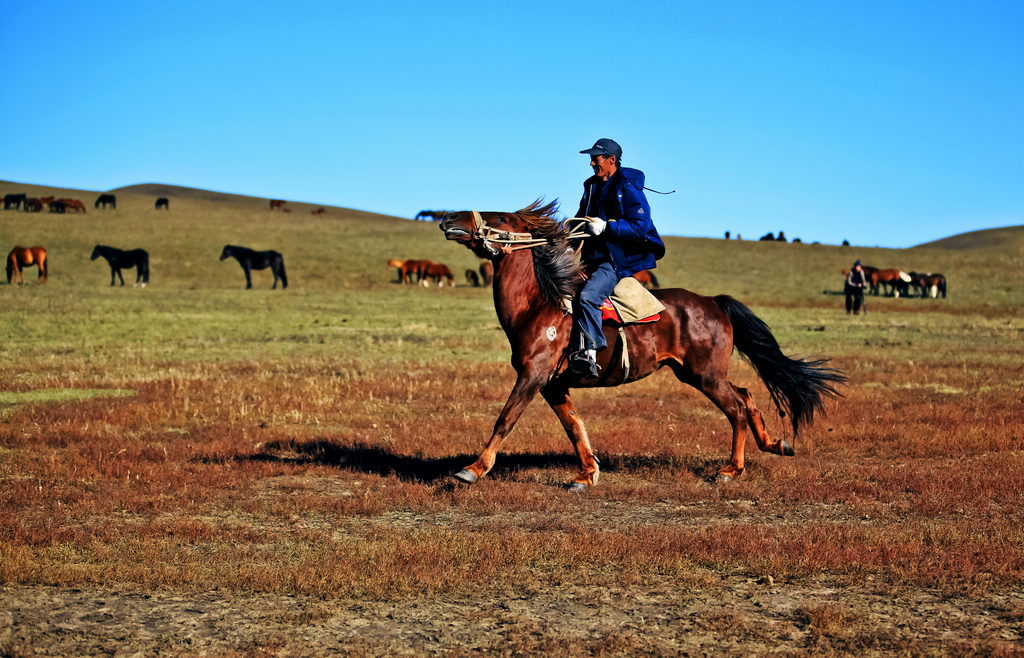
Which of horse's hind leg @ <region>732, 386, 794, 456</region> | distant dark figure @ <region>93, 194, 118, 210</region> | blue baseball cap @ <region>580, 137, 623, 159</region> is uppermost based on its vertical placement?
distant dark figure @ <region>93, 194, 118, 210</region>

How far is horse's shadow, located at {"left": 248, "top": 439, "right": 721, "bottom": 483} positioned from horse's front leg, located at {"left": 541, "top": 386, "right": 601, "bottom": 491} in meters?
0.81

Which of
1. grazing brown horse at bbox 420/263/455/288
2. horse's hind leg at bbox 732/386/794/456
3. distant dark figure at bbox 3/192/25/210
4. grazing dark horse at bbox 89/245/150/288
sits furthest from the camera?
distant dark figure at bbox 3/192/25/210

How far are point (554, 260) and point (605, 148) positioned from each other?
1.13 metres

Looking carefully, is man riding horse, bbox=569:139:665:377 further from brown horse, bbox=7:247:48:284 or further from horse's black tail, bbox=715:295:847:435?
brown horse, bbox=7:247:48:284

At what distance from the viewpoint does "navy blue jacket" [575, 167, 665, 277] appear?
27.5 ft

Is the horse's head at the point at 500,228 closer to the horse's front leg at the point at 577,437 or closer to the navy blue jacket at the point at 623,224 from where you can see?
the navy blue jacket at the point at 623,224

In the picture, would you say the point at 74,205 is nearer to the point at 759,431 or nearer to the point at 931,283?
the point at 931,283

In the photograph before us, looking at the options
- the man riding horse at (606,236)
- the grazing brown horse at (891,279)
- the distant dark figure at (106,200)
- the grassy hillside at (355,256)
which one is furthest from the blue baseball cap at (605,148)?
the distant dark figure at (106,200)

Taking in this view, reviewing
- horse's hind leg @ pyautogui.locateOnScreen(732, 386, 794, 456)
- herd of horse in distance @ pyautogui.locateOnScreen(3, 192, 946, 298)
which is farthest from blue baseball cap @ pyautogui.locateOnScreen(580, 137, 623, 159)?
herd of horse in distance @ pyautogui.locateOnScreen(3, 192, 946, 298)

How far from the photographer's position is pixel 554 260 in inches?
332

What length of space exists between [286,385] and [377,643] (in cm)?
1121

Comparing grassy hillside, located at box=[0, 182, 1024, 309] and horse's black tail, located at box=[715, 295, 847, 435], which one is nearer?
horse's black tail, located at box=[715, 295, 847, 435]

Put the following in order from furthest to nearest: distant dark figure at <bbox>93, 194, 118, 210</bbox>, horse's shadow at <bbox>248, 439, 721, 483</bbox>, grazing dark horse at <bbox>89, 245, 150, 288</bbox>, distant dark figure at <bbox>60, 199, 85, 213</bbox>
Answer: distant dark figure at <bbox>93, 194, 118, 210</bbox> < distant dark figure at <bbox>60, 199, 85, 213</bbox> < grazing dark horse at <bbox>89, 245, 150, 288</bbox> < horse's shadow at <bbox>248, 439, 721, 483</bbox>

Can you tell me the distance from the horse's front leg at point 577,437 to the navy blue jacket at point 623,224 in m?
1.31
